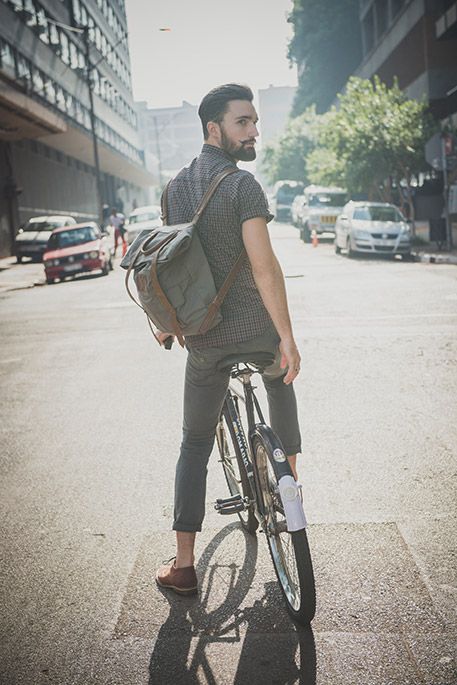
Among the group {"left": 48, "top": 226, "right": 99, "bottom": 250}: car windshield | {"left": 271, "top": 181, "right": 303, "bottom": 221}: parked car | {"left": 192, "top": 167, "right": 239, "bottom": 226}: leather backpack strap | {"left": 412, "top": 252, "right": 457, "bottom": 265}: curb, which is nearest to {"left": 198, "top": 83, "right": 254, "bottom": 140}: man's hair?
{"left": 192, "top": 167, "right": 239, "bottom": 226}: leather backpack strap

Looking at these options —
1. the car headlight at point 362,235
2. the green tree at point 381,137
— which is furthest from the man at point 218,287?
the green tree at point 381,137

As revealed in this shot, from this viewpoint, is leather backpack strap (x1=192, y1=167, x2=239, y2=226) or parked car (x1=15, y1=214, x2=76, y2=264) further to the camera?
parked car (x1=15, y1=214, x2=76, y2=264)

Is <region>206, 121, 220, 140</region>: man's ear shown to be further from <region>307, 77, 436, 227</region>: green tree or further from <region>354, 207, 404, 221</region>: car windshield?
<region>307, 77, 436, 227</region>: green tree

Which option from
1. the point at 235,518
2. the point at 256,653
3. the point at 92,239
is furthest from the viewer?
the point at 92,239

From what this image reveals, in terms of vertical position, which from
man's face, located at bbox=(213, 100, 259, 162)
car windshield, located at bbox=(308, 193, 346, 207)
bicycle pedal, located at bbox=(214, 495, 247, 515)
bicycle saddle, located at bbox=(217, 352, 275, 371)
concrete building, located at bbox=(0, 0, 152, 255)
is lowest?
bicycle pedal, located at bbox=(214, 495, 247, 515)

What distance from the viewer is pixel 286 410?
3277 millimetres

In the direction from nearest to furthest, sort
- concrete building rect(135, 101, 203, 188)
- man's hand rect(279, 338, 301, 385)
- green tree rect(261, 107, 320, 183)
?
man's hand rect(279, 338, 301, 385) < green tree rect(261, 107, 320, 183) < concrete building rect(135, 101, 203, 188)

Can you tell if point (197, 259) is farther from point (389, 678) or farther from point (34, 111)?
point (34, 111)

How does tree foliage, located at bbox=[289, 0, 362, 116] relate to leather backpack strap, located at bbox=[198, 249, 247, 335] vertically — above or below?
above

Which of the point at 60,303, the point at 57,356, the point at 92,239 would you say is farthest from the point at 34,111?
the point at 57,356

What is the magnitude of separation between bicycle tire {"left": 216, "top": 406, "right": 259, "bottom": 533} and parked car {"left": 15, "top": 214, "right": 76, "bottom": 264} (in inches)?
1000

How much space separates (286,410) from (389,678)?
1226 mm

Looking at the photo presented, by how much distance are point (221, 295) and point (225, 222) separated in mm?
285

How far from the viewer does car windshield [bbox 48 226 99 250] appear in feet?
70.0
